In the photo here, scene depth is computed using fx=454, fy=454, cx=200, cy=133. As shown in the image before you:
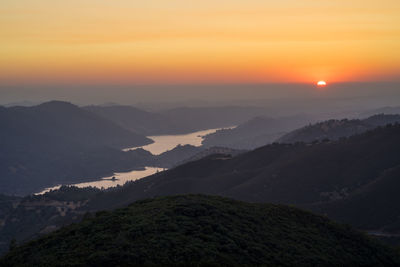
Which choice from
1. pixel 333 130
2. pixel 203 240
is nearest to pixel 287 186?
pixel 203 240

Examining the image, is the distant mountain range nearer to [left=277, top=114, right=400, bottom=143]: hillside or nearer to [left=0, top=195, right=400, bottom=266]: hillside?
[left=0, top=195, right=400, bottom=266]: hillside

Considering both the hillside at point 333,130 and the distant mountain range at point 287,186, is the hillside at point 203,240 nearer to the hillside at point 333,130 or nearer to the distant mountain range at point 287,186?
the distant mountain range at point 287,186

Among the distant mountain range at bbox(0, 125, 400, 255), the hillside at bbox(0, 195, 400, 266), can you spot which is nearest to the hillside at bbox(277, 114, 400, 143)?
the distant mountain range at bbox(0, 125, 400, 255)

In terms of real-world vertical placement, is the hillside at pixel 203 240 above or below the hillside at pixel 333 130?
above

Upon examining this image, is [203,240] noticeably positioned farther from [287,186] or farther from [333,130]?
[333,130]

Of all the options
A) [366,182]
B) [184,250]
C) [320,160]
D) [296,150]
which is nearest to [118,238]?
[184,250]

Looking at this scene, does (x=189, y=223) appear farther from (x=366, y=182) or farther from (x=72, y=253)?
(x=366, y=182)

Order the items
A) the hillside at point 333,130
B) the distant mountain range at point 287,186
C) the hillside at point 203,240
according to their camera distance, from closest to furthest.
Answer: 1. the hillside at point 203,240
2. the distant mountain range at point 287,186
3. the hillside at point 333,130

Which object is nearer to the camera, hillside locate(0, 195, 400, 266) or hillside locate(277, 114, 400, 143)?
hillside locate(0, 195, 400, 266)

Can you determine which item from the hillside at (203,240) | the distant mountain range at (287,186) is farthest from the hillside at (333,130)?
the hillside at (203,240)
